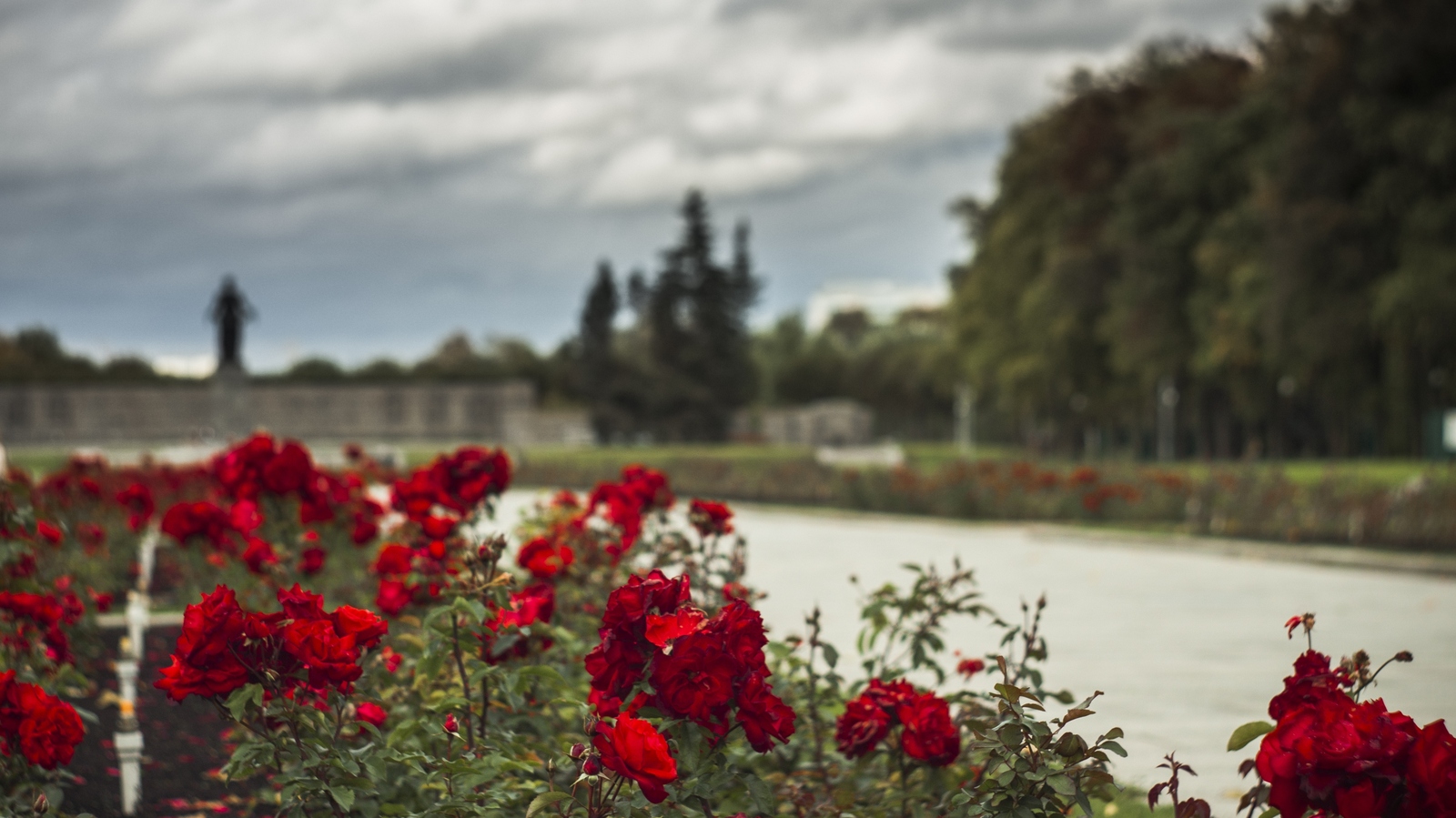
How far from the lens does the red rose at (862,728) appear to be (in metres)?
3.38

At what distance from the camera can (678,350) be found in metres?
56.8

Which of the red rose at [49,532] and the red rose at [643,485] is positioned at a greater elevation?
the red rose at [643,485]

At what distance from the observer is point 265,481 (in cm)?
552

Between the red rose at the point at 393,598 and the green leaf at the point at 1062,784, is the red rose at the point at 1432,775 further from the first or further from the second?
the red rose at the point at 393,598

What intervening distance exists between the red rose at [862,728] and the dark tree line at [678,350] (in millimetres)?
49075

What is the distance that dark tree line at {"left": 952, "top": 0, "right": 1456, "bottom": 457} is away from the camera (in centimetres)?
2778

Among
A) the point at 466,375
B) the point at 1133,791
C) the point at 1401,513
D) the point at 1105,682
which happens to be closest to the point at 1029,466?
the point at 1401,513

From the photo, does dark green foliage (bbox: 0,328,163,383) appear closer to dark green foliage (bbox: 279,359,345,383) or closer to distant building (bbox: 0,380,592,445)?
distant building (bbox: 0,380,592,445)

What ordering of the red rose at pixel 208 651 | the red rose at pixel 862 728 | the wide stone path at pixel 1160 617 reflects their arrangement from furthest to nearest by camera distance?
the wide stone path at pixel 1160 617 < the red rose at pixel 862 728 < the red rose at pixel 208 651

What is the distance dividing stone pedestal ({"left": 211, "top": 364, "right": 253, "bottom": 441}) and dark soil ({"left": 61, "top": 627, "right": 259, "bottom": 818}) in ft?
81.4

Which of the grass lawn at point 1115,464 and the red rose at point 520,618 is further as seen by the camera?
the grass lawn at point 1115,464

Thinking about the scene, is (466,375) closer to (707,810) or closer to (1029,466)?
(1029,466)

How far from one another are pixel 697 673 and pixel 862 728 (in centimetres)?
130

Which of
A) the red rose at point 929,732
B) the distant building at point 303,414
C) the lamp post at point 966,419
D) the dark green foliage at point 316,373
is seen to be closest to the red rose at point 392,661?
the red rose at point 929,732
